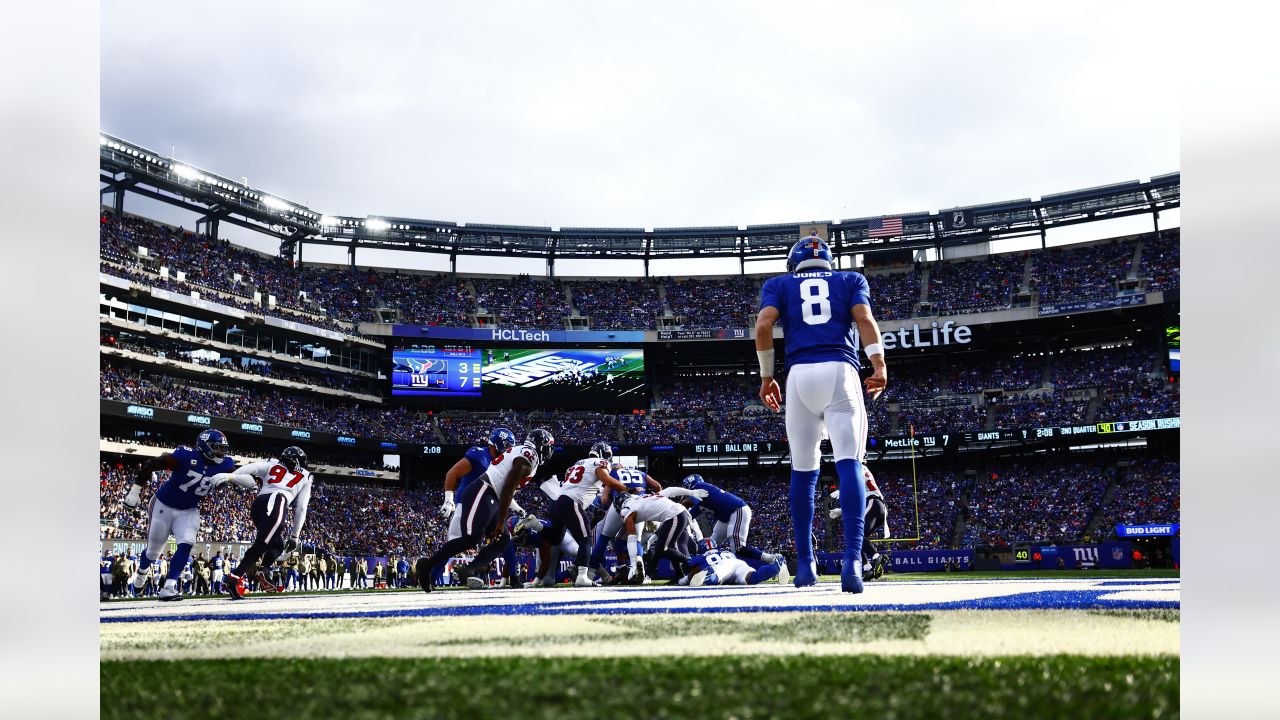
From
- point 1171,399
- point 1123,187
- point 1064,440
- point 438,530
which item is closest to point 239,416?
point 438,530

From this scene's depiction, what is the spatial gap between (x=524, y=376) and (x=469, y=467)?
3525 cm

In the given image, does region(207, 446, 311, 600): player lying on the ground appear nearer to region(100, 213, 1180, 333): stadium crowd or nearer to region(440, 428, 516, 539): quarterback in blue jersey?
region(440, 428, 516, 539): quarterback in blue jersey

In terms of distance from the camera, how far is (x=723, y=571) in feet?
34.9

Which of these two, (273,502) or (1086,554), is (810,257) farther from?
(1086,554)

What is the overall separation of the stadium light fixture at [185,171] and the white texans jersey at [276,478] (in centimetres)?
3399

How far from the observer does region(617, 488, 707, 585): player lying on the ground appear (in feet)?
40.6

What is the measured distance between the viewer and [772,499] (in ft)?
146

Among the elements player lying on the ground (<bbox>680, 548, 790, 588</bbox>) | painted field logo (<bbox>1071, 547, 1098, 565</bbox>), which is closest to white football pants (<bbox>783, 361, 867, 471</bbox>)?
player lying on the ground (<bbox>680, 548, 790, 588</bbox>)

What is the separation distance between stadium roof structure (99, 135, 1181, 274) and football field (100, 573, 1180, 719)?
143 ft

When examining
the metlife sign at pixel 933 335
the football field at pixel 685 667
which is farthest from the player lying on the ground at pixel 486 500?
the metlife sign at pixel 933 335

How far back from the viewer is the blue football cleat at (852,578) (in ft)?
19.4

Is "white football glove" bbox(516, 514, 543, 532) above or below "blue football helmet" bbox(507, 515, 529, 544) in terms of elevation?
above

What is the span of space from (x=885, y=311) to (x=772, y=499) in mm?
11797
